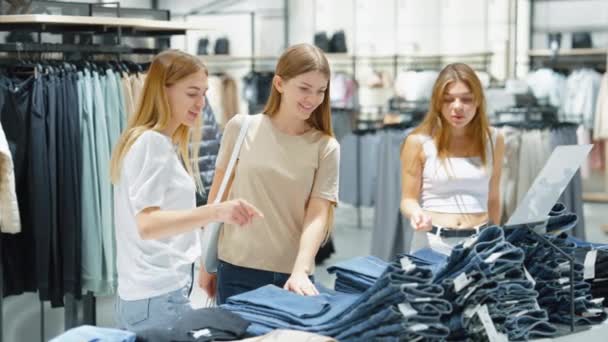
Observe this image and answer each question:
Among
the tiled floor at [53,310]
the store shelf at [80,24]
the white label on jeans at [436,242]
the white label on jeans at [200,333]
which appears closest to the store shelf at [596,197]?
the tiled floor at [53,310]

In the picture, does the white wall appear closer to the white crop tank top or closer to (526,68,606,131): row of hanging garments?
(526,68,606,131): row of hanging garments

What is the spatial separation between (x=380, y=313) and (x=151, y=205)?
28.0 inches

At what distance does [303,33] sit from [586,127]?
373cm

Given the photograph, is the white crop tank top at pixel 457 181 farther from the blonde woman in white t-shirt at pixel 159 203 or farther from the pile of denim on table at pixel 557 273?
the blonde woman in white t-shirt at pixel 159 203

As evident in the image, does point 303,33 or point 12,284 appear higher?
point 303,33

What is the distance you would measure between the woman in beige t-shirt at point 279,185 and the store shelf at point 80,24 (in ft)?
6.55

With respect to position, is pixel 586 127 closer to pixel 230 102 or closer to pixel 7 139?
pixel 230 102

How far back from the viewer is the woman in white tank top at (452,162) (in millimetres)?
3236

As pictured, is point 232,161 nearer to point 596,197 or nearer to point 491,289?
point 491,289

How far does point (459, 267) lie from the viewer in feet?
6.59

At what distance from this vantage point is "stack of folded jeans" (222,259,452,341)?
1.82 m

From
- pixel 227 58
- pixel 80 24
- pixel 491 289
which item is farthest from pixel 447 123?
pixel 227 58

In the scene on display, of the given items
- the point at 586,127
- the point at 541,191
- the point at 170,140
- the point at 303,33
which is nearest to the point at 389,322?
the point at 541,191

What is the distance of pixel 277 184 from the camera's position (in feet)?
8.86
